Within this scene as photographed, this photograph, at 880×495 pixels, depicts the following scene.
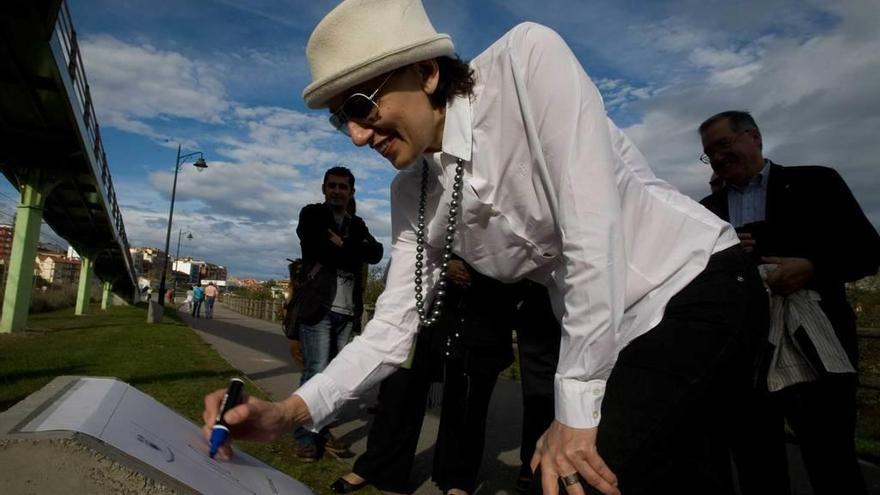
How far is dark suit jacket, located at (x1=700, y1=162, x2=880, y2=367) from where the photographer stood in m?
2.72

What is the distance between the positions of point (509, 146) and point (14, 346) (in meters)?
12.8

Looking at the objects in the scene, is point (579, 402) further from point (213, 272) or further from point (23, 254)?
point (213, 272)

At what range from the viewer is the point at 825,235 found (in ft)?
9.12

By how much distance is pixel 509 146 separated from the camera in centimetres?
159

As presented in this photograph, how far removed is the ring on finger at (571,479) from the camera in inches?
48.5

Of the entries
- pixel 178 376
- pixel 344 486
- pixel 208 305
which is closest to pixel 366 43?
pixel 344 486

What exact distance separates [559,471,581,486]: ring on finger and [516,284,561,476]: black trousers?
3.38 ft

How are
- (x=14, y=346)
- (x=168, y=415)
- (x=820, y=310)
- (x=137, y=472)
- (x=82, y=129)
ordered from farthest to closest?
(x=82, y=129) → (x=14, y=346) → (x=820, y=310) → (x=168, y=415) → (x=137, y=472)

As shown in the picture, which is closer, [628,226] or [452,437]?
[628,226]

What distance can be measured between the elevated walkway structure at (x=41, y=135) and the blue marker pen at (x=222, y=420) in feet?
32.6

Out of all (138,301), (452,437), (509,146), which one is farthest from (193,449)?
(138,301)

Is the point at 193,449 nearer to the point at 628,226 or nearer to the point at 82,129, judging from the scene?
the point at 628,226

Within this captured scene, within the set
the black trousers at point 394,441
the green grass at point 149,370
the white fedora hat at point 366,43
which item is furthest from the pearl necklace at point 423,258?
the black trousers at point 394,441

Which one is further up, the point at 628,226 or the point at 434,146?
the point at 434,146
